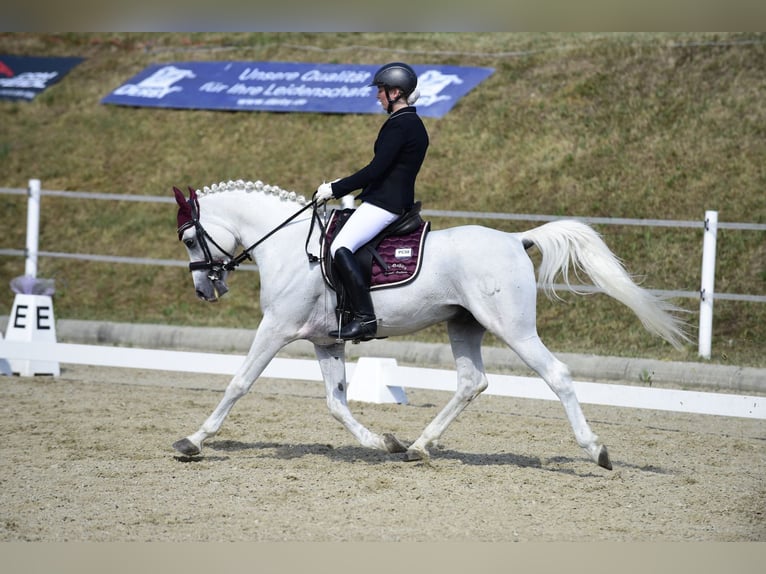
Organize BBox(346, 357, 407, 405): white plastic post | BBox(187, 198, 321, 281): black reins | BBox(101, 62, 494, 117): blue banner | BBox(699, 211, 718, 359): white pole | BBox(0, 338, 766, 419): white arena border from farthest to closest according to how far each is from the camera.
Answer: BBox(101, 62, 494, 117): blue banner → BBox(699, 211, 718, 359): white pole → BBox(346, 357, 407, 405): white plastic post → BBox(0, 338, 766, 419): white arena border → BBox(187, 198, 321, 281): black reins

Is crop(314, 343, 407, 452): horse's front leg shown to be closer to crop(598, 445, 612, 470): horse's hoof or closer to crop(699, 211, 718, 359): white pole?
crop(598, 445, 612, 470): horse's hoof

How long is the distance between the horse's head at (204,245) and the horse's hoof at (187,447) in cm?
98

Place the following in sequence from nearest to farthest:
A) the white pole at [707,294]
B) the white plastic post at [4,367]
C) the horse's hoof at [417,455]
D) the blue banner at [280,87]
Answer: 1. the horse's hoof at [417,455]
2. the white plastic post at [4,367]
3. the white pole at [707,294]
4. the blue banner at [280,87]

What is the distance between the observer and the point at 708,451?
7.38 m

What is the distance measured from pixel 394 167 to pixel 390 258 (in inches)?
23.1

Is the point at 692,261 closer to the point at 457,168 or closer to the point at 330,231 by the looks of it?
the point at 457,168

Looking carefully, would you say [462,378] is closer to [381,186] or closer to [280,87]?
[381,186]

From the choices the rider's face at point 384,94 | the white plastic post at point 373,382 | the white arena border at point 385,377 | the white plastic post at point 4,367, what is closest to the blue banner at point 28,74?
the white plastic post at point 4,367

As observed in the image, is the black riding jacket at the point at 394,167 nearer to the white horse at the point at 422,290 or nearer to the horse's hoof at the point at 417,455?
the white horse at the point at 422,290

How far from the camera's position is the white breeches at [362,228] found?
6.39 meters

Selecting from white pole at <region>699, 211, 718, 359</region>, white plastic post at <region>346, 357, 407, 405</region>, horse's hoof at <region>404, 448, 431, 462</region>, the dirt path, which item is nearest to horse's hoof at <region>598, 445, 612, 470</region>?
the dirt path

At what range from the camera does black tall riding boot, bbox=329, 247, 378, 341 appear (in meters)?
6.30

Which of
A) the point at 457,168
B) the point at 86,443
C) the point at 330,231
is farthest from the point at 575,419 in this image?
the point at 457,168

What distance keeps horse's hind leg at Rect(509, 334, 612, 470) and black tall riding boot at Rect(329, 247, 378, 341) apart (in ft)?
3.07
